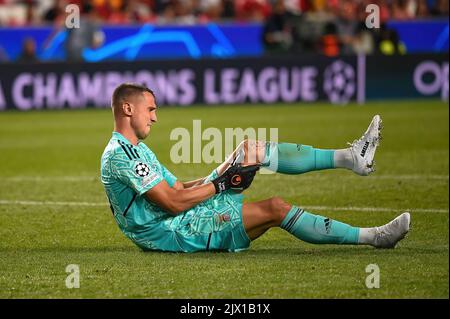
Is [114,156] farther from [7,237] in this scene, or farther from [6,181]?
[6,181]

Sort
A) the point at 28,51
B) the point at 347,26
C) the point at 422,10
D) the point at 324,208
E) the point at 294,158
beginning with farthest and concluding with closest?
1. the point at 422,10
2. the point at 347,26
3. the point at 28,51
4. the point at 324,208
5. the point at 294,158

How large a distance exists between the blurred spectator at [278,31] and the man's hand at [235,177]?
17059mm

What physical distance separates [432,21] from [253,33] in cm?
464

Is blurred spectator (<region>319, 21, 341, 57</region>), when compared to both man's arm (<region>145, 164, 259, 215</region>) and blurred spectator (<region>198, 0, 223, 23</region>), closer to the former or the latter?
blurred spectator (<region>198, 0, 223, 23</region>)

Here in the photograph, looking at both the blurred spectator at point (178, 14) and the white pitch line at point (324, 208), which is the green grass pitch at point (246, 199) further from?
the blurred spectator at point (178, 14)

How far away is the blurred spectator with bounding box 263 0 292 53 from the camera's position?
24.6m

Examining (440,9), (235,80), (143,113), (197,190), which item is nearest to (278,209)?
(197,190)

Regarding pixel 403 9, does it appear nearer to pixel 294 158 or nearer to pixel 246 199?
pixel 246 199

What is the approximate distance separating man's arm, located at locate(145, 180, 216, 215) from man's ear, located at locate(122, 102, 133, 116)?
→ 2.02ft

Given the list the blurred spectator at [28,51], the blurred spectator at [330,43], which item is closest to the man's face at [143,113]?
the blurred spectator at [28,51]

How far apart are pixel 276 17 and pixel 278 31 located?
36cm

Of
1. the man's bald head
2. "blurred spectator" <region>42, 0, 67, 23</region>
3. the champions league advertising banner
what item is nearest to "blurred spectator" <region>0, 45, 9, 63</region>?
"blurred spectator" <region>42, 0, 67, 23</region>

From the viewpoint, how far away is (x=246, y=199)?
37.6 ft

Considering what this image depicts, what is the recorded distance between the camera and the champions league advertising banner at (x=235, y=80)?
73.0 feet
